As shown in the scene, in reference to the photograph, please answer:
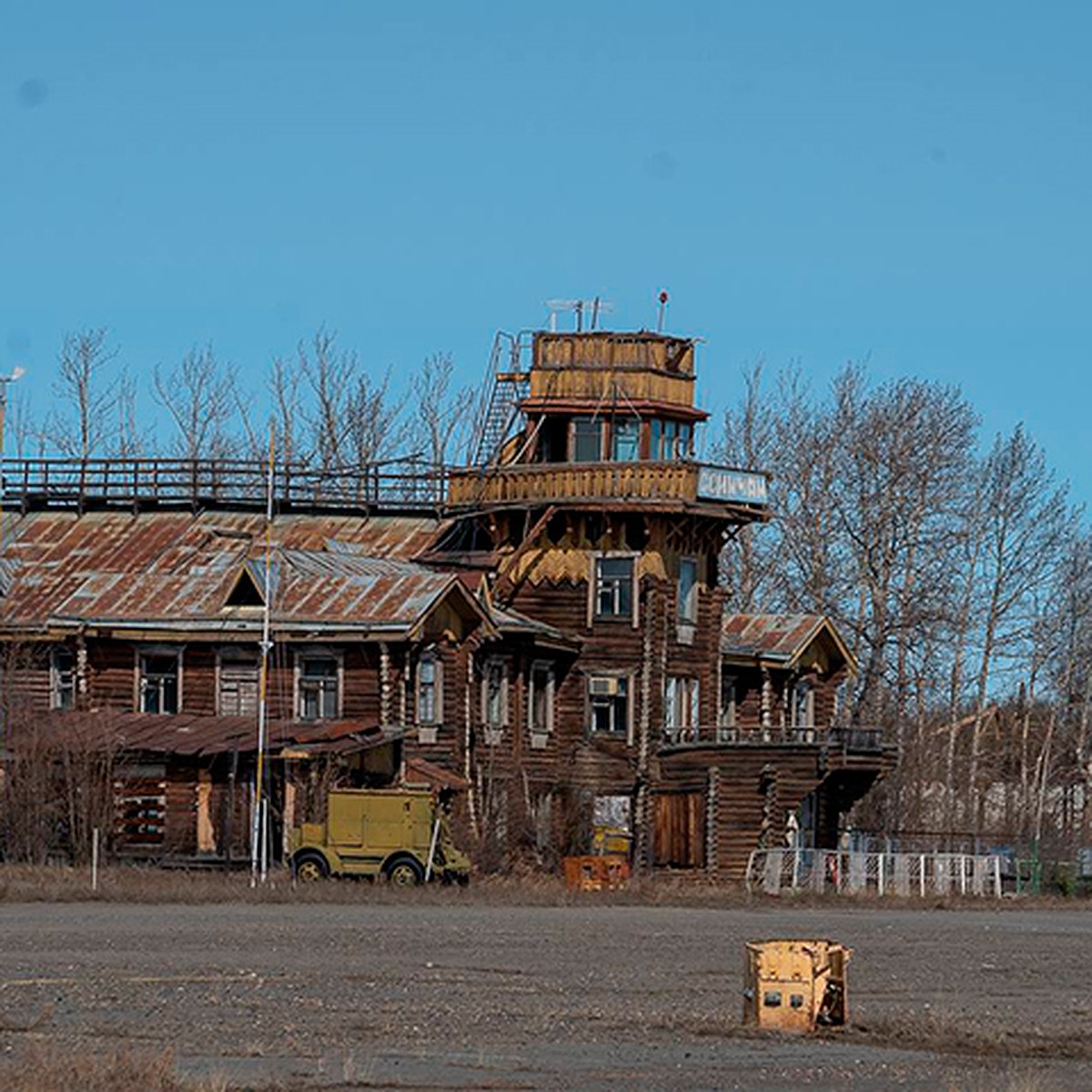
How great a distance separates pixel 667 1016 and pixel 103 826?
112 ft

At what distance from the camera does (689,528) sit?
68000 mm

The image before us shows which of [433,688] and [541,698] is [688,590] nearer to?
[541,698]

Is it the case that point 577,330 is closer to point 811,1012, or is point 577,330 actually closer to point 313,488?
point 313,488

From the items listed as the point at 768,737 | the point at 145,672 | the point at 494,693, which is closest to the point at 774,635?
the point at 768,737

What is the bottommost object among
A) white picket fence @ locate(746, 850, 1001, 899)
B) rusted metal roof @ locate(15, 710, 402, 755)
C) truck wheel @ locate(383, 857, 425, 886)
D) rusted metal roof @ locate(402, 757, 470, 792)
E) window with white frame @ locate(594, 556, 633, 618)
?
white picket fence @ locate(746, 850, 1001, 899)

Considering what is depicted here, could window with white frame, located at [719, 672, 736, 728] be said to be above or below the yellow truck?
above

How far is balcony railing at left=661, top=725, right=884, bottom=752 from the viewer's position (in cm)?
6762

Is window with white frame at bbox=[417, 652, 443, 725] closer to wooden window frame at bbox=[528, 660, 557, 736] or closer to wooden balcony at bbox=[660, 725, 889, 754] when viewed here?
wooden window frame at bbox=[528, 660, 557, 736]

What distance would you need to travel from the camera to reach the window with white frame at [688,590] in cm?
6856

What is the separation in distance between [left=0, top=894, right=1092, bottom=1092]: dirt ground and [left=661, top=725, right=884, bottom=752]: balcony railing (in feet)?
73.1

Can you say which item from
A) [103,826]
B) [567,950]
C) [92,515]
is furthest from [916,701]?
[567,950]

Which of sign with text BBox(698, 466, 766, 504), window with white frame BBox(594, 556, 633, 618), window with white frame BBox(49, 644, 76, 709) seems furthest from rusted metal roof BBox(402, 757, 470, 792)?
sign with text BBox(698, 466, 766, 504)

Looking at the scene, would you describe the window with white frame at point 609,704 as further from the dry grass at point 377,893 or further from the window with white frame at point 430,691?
the window with white frame at point 430,691

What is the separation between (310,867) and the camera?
5356 cm
